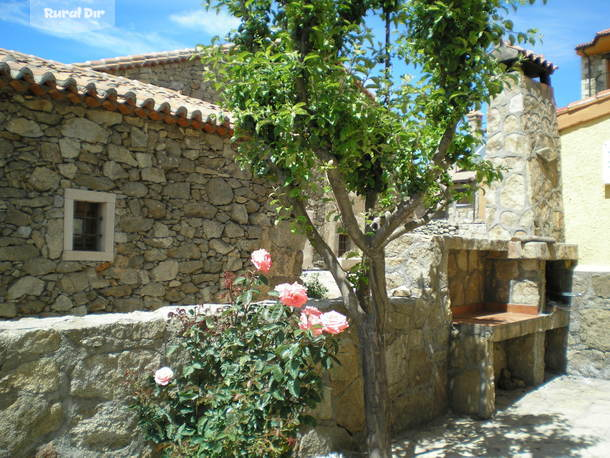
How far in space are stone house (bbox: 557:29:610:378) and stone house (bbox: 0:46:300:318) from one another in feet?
14.1

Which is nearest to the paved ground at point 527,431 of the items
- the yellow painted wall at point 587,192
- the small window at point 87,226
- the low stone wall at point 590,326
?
the low stone wall at point 590,326

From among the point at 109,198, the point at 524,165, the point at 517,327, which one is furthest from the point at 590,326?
the point at 109,198

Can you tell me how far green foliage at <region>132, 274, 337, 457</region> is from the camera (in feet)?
8.08

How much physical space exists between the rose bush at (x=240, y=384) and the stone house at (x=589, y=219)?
17.2ft

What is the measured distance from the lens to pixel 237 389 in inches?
102

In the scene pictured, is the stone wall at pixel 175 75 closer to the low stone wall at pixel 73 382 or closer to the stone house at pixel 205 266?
the stone house at pixel 205 266

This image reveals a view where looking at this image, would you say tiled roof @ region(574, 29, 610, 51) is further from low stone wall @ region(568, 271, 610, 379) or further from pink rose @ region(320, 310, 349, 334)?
pink rose @ region(320, 310, 349, 334)

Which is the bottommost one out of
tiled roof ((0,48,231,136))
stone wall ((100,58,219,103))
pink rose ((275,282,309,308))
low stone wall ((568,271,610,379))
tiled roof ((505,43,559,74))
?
low stone wall ((568,271,610,379))

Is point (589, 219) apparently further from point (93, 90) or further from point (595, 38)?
point (595, 38)

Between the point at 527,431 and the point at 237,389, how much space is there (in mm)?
3091

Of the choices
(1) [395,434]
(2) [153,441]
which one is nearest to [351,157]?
(2) [153,441]

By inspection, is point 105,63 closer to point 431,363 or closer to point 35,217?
point 35,217

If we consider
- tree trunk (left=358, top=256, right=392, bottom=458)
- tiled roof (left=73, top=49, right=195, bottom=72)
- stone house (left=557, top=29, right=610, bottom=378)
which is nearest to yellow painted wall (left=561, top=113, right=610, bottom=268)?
stone house (left=557, top=29, right=610, bottom=378)

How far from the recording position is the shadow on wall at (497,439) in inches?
155
